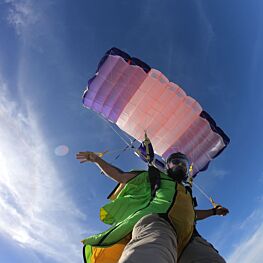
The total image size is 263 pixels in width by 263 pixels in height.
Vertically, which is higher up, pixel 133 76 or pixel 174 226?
pixel 133 76

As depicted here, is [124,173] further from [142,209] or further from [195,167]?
[195,167]

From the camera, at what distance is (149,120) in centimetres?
948

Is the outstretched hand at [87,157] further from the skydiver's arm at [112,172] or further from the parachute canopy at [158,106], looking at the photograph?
the parachute canopy at [158,106]

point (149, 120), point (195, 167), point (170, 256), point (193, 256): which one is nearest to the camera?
point (170, 256)

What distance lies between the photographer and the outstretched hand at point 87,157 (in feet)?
14.2

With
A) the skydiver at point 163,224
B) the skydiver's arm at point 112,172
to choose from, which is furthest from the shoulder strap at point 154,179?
the skydiver's arm at point 112,172

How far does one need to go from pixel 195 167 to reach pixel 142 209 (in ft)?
18.5

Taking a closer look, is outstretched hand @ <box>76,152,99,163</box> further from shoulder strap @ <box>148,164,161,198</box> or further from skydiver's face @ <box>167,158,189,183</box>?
skydiver's face @ <box>167,158,189,183</box>

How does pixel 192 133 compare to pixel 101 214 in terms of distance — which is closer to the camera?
pixel 101 214

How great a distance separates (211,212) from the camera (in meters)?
5.48

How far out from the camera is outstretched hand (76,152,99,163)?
170 inches

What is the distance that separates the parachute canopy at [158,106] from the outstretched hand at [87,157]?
496 cm

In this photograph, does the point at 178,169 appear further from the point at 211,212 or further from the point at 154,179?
the point at 211,212

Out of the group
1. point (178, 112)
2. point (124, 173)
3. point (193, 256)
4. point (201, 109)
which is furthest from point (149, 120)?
point (193, 256)
